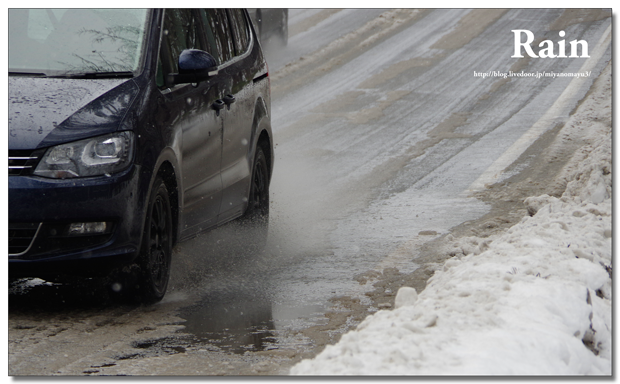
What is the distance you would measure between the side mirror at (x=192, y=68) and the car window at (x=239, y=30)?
1411 mm

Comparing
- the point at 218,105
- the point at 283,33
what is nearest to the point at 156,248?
the point at 218,105

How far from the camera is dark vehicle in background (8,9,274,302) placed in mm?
4570

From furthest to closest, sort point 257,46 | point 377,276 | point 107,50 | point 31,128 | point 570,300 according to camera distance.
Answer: point 257,46 < point 377,276 < point 107,50 < point 31,128 < point 570,300

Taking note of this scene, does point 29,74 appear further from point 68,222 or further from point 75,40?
point 68,222

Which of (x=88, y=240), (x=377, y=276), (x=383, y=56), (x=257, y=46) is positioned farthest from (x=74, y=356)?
(x=383, y=56)

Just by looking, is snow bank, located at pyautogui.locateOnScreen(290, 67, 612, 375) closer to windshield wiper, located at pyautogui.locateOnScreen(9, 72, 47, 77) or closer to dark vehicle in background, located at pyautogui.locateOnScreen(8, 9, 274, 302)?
dark vehicle in background, located at pyautogui.locateOnScreen(8, 9, 274, 302)

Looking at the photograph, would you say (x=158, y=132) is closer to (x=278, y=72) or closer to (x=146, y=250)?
(x=146, y=250)

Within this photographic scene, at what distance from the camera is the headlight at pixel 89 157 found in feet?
15.0

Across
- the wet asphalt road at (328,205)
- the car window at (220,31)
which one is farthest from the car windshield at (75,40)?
the wet asphalt road at (328,205)

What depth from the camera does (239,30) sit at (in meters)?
6.98

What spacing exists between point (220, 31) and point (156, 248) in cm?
199

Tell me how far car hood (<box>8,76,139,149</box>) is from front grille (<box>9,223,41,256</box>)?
1.31 feet

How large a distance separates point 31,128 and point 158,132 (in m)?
0.71

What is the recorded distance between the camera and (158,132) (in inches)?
197
